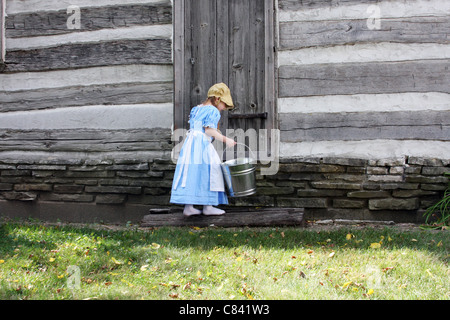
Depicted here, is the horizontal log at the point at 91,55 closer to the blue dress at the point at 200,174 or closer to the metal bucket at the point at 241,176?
the blue dress at the point at 200,174

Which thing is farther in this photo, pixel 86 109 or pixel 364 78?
pixel 86 109

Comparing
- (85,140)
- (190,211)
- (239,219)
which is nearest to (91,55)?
(85,140)

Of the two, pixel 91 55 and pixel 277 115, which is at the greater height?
pixel 91 55

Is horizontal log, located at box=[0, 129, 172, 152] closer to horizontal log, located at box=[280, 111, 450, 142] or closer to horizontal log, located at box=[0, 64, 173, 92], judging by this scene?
horizontal log, located at box=[0, 64, 173, 92]

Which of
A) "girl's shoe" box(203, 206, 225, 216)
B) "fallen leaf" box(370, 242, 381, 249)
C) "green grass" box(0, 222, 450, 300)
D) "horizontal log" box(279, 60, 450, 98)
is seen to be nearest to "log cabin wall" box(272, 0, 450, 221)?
"horizontal log" box(279, 60, 450, 98)

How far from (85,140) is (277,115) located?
238 cm

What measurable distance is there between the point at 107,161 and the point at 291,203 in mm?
2267

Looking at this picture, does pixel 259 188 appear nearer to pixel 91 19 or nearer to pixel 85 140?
pixel 85 140

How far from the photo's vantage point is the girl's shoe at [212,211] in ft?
16.4

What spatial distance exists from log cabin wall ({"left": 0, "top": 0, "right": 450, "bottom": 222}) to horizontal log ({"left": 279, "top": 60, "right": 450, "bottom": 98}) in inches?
0.4

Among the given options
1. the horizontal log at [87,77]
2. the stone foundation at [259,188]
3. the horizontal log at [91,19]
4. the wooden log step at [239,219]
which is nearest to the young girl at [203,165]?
the wooden log step at [239,219]

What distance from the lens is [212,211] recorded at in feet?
16.5

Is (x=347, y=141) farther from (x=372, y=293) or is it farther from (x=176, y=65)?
(x=372, y=293)

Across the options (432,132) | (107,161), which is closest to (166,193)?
(107,161)
